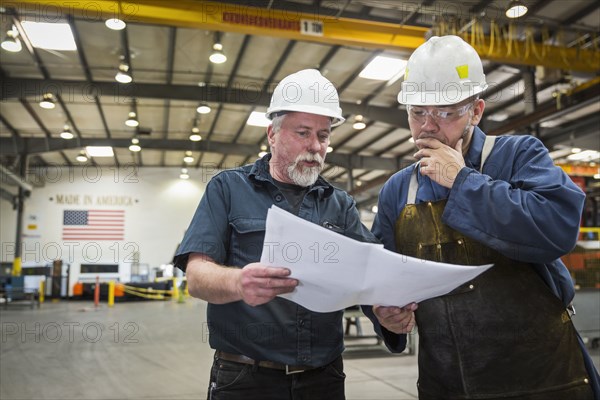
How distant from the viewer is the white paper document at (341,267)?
1.16m

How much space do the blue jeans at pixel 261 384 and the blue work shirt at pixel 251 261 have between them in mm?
54

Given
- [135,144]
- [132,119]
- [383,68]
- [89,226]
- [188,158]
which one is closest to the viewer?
[383,68]

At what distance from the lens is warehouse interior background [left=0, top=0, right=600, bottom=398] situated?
8.27 metres

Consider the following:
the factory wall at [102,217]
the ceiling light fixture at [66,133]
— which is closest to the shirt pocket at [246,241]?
the ceiling light fixture at [66,133]

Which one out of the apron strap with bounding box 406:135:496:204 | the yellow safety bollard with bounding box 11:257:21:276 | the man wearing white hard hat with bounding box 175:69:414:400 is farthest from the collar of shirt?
the yellow safety bollard with bounding box 11:257:21:276

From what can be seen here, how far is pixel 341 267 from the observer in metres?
1.21

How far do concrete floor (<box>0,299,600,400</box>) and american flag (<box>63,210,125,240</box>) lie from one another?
11.2m

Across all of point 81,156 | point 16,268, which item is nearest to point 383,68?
point 81,156

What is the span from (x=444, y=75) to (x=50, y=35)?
10.4 meters

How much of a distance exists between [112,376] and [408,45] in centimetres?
712

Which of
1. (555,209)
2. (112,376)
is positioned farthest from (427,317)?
(112,376)

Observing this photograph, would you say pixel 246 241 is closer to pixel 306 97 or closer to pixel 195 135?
pixel 306 97

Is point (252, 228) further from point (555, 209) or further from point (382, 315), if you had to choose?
point (555, 209)

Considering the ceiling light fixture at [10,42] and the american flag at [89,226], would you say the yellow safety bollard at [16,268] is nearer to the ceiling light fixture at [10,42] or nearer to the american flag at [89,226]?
the american flag at [89,226]
